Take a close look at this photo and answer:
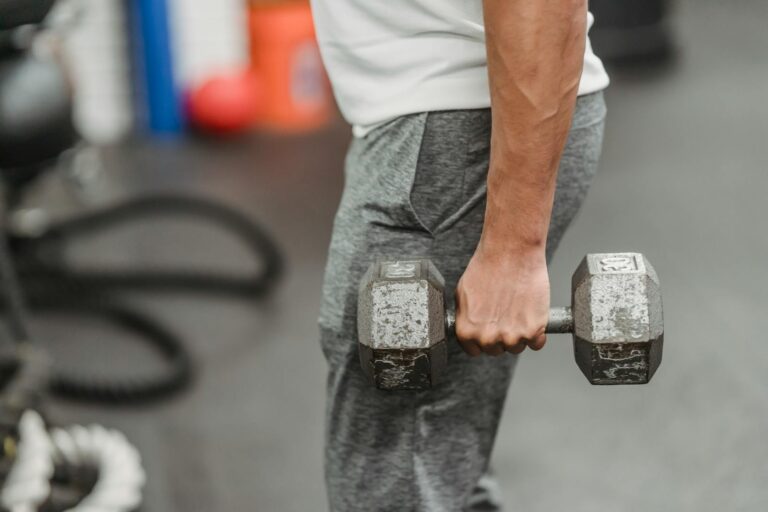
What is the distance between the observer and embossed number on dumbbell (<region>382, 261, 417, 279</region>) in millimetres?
946

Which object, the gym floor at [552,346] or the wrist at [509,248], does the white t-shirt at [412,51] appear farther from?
the gym floor at [552,346]

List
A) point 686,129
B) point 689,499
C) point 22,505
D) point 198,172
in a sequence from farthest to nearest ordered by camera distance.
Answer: point 686,129, point 198,172, point 689,499, point 22,505

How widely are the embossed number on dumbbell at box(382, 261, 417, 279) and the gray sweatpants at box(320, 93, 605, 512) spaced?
0.05 metres

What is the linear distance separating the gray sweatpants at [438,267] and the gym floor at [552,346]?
0.78 metres

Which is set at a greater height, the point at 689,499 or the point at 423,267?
the point at 423,267

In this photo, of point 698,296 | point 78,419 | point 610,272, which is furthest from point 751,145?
point 610,272

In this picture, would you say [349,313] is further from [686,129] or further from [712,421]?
[686,129]

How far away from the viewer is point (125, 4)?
11.3 ft

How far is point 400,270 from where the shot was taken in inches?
37.4

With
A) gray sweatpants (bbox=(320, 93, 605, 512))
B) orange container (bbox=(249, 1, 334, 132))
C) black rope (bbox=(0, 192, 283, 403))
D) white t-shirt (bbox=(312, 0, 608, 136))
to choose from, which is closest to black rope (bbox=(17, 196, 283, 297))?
black rope (bbox=(0, 192, 283, 403))

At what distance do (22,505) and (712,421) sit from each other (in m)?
1.25

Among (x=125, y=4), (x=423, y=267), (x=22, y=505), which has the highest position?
(x=423, y=267)

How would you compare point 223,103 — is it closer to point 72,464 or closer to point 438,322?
point 72,464

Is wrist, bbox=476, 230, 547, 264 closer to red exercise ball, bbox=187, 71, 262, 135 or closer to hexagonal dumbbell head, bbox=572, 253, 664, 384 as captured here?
hexagonal dumbbell head, bbox=572, 253, 664, 384
